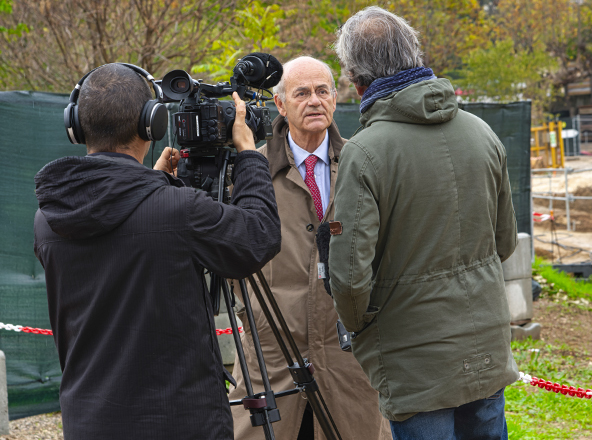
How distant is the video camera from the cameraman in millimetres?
305

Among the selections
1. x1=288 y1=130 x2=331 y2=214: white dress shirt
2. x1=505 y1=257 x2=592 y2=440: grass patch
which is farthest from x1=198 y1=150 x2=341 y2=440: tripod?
x1=505 y1=257 x2=592 y2=440: grass patch

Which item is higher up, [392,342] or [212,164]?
[212,164]

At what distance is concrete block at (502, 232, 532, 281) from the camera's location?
6.12 metres

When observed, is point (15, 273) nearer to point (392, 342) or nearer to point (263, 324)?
point (263, 324)

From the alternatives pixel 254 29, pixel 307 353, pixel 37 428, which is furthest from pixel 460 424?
pixel 254 29

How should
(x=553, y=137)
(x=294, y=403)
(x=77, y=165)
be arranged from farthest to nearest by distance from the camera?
1. (x=553, y=137)
2. (x=294, y=403)
3. (x=77, y=165)

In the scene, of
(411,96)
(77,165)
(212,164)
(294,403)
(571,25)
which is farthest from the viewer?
(571,25)

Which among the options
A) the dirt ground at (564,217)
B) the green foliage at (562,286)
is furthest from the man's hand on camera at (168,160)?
the dirt ground at (564,217)

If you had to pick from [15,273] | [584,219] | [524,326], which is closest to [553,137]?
[584,219]

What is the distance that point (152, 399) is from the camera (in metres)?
1.63

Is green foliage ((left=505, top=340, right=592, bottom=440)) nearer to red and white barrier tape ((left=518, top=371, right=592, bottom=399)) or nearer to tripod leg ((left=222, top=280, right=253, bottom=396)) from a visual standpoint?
red and white barrier tape ((left=518, top=371, right=592, bottom=399))

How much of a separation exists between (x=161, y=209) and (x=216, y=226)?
0.14 metres

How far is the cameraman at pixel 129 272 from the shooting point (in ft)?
5.23

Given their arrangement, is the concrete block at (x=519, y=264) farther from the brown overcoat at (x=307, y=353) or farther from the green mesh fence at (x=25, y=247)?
the green mesh fence at (x=25, y=247)
